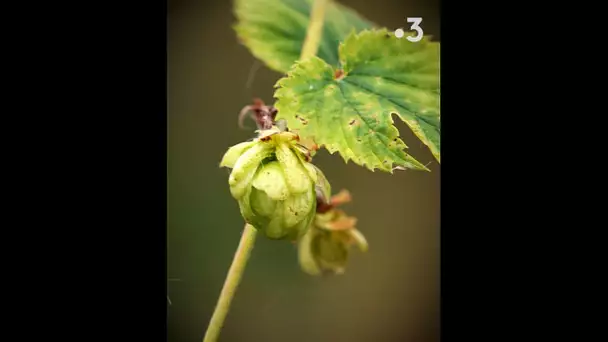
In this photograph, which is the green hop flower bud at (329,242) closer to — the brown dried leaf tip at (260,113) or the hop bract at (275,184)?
the hop bract at (275,184)

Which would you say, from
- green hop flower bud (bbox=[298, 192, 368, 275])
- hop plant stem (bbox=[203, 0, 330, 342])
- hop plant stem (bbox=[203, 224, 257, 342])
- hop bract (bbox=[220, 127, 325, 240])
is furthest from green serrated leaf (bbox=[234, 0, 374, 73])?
hop plant stem (bbox=[203, 224, 257, 342])

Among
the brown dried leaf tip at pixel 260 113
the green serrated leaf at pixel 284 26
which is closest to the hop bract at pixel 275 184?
the brown dried leaf tip at pixel 260 113

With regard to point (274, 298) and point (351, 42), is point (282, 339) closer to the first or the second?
point (274, 298)

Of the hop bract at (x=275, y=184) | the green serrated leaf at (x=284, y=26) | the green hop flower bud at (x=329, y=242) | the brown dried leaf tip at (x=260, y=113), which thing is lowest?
the green hop flower bud at (x=329, y=242)

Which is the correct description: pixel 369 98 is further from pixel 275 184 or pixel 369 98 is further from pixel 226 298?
pixel 226 298

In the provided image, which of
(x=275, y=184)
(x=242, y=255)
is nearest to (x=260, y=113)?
(x=275, y=184)

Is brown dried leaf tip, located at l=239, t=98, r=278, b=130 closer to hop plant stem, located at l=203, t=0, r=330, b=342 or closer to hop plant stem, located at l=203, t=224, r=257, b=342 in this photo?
hop plant stem, located at l=203, t=0, r=330, b=342

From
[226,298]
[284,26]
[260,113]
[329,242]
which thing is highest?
[284,26]
